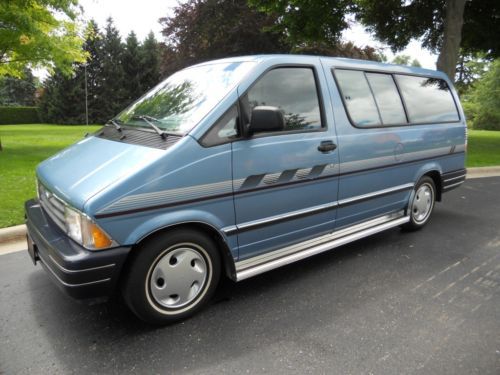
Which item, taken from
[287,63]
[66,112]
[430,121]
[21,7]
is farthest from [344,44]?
[66,112]

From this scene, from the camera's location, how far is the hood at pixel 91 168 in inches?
99.9

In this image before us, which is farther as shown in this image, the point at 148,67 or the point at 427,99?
the point at 148,67

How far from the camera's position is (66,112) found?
4247 cm

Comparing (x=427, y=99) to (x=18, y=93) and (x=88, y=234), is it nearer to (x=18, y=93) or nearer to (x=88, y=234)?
(x=88, y=234)

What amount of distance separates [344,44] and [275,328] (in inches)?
888

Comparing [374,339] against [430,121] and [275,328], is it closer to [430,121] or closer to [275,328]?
[275,328]

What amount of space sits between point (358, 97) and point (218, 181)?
1857 mm

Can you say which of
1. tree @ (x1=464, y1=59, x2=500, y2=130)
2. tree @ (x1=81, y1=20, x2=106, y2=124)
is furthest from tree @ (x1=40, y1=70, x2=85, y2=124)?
tree @ (x1=464, y1=59, x2=500, y2=130)

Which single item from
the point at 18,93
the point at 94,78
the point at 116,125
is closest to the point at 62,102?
the point at 94,78

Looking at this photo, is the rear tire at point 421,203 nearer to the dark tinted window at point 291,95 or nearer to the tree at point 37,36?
the dark tinted window at point 291,95

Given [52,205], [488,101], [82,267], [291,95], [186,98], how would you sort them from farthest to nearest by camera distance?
[488,101]
[291,95]
[186,98]
[52,205]
[82,267]

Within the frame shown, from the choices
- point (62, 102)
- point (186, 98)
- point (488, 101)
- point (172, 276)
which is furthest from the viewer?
point (488, 101)

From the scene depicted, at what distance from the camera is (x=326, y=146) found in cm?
343

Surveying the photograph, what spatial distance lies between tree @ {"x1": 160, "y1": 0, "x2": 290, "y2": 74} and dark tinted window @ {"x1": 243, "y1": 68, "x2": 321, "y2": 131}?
20813mm
